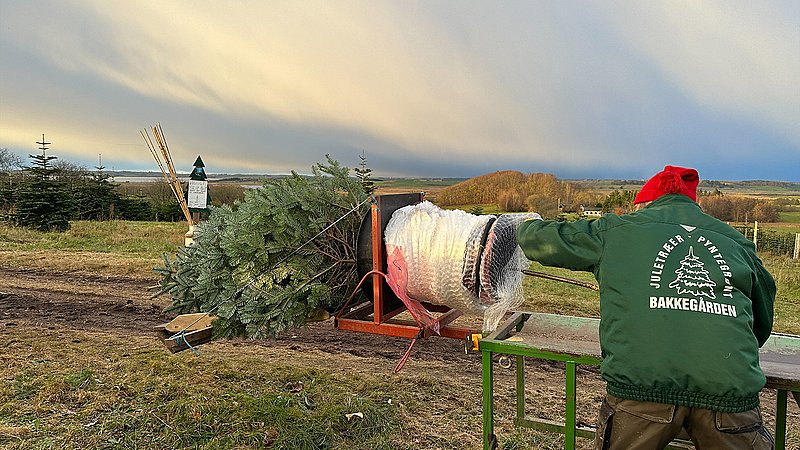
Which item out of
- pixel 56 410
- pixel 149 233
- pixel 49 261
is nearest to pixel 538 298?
pixel 56 410

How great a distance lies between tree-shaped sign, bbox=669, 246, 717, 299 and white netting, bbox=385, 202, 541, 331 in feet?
4.92

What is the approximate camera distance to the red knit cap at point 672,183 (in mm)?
3043

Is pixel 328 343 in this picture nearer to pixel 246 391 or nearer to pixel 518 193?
pixel 246 391

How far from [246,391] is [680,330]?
4306mm

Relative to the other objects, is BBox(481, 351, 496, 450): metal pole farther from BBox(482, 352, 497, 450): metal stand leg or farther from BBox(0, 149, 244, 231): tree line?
BBox(0, 149, 244, 231): tree line

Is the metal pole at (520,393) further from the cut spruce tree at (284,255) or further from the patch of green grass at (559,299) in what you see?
the patch of green grass at (559,299)

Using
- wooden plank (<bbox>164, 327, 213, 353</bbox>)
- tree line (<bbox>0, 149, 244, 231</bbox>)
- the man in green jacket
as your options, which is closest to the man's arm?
the man in green jacket

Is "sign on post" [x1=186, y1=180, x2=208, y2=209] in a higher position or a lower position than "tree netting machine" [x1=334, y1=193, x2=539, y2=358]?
higher

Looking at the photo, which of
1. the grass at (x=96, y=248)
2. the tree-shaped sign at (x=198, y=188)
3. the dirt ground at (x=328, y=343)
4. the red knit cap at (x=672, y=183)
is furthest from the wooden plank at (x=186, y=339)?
the grass at (x=96, y=248)

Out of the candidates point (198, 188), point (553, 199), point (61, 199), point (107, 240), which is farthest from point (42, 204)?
point (553, 199)

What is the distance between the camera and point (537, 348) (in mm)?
3521

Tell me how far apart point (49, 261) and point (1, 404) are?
8629 millimetres

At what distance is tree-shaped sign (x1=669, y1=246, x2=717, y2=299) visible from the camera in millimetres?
2688

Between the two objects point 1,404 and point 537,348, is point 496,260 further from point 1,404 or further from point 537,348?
point 1,404
